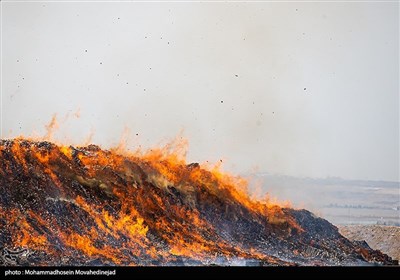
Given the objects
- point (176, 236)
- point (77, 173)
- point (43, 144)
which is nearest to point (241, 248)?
point (176, 236)

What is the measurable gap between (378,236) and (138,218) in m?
19.6

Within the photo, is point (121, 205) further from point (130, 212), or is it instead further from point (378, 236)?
point (378, 236)

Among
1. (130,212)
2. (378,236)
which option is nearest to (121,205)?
(130,212)

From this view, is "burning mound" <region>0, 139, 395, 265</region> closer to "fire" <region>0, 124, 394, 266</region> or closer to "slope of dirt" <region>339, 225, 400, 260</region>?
"fire" <region>0, 124, 394, 266</region>

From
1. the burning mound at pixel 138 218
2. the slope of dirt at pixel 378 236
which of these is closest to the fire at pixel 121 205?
the burning mound at pixel 138 218

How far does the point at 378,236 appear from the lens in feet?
150

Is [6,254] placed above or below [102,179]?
below

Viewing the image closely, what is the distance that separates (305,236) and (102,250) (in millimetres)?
12384

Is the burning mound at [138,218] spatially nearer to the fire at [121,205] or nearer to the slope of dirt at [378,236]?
the fire at [121,205]

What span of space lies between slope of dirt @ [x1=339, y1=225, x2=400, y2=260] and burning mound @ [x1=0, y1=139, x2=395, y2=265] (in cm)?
560

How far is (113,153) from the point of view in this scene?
3553cm

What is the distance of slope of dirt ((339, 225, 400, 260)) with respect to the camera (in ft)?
143

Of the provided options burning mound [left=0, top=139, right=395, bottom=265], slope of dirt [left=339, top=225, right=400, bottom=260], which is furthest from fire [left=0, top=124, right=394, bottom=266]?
slope of dirt [left=339, top=225, right=400, bottom=260]
